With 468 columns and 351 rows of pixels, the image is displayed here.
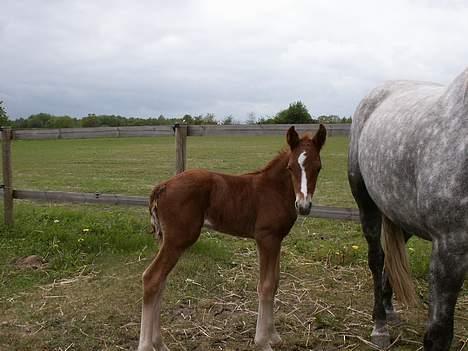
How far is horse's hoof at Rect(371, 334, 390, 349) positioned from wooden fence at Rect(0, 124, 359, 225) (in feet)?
5.93

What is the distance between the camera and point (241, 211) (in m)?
3.48

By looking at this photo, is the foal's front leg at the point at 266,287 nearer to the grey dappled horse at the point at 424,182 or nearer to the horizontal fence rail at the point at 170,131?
the grey dappled horse at the point at 424,182

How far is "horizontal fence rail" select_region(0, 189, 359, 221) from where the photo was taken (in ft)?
17.2

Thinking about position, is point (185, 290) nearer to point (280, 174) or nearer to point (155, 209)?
point (155, 209)

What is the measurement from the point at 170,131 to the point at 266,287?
3211 mm

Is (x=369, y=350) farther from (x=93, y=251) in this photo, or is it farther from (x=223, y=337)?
(x=93, y=251)

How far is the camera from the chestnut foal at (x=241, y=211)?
3.20 meters

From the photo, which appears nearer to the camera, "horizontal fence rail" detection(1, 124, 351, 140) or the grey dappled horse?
the grey dappled horse

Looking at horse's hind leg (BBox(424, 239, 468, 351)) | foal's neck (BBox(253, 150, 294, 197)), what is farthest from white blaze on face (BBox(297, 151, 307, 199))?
horse's hind leg (BBox(424, 239, 468, 351))

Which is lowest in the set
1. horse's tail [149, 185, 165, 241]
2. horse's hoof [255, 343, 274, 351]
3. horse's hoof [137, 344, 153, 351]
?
horse's hoof [255, 343, 274, 351]

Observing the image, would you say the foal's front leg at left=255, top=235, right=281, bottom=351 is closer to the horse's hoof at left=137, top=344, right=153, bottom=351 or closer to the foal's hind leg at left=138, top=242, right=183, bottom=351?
the foal's hind leg at left=138, top=242, right=183, bottom=351

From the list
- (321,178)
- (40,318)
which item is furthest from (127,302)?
(321,178)

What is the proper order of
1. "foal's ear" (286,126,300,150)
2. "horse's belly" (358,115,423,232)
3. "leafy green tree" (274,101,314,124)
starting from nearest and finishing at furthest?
1. "horse's belly" (358,115,423,232)
2. "foal's ear" (286,126,300,150)
3. "leafy green tree" (274,101,314,124)

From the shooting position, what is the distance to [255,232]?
343cm
